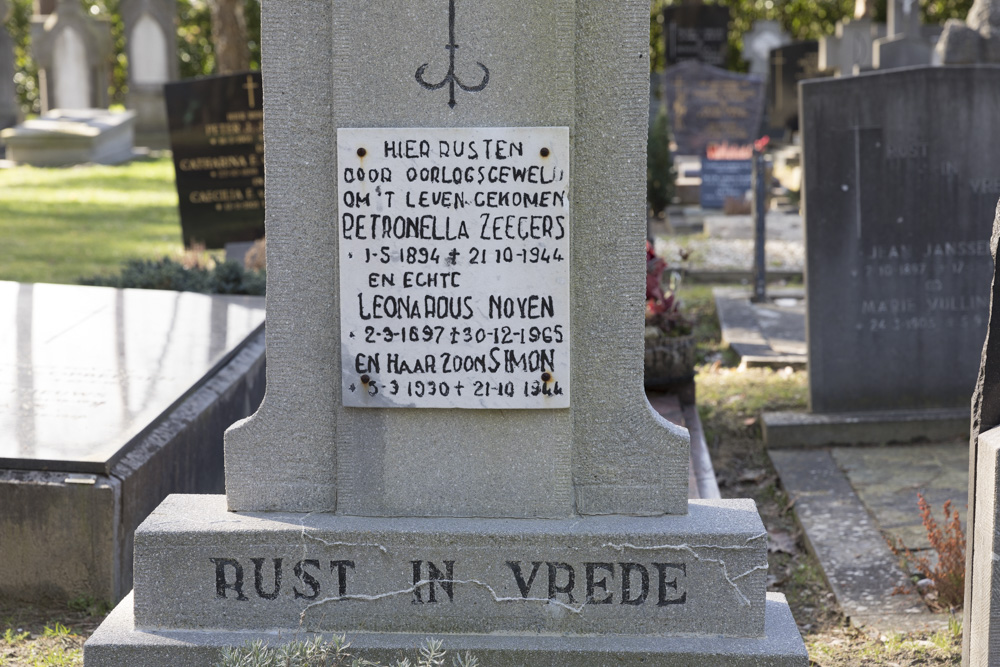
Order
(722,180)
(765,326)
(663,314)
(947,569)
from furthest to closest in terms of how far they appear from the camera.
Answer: (722,180), (765,326), (663,314), (947,569)

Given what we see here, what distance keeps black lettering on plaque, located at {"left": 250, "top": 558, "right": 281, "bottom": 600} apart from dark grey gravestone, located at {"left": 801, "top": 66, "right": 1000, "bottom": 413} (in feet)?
11.6

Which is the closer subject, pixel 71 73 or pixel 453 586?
pixel 453 586

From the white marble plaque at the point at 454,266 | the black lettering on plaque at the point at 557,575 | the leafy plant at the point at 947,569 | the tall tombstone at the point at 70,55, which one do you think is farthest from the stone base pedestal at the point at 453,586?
the tall tombstone at the point at 70,55

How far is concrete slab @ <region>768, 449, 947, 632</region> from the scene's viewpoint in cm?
368

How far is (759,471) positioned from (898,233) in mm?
1397

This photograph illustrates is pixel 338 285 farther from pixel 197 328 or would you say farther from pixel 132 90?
pixel 132 90

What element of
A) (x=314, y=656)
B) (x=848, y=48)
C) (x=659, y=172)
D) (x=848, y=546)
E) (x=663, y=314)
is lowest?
(x=848, y=546)

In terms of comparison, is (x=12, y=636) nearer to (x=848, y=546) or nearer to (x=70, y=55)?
(x=848, y=546)

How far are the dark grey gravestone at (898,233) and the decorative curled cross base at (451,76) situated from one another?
3.24 m

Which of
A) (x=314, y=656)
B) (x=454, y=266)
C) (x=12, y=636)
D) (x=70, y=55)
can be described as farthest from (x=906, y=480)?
Answer: (x=70, y=55)

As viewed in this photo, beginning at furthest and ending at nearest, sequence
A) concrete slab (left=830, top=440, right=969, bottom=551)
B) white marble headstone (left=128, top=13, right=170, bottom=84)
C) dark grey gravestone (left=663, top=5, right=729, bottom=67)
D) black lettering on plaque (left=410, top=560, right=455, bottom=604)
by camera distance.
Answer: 1. dark grey gravestone (left=663, top=5, right=729, bottom=67)
2. white marble headstone (left=128, top=13, right=170, bottom=84)
3. concrete slab (left=830, top=440, right=969, bottom=551)
4. black lettering on plaque (left=410, top=560, right=455, bottom=604)

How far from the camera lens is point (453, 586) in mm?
2725

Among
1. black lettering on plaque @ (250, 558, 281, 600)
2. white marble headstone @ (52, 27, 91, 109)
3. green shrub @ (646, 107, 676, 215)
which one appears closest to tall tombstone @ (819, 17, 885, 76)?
green shrub @ (646, 107, 676, 215)

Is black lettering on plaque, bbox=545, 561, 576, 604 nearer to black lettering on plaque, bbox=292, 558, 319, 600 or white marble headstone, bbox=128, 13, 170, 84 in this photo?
black lettering on plaque, bbox=292, 558, 319, 600
